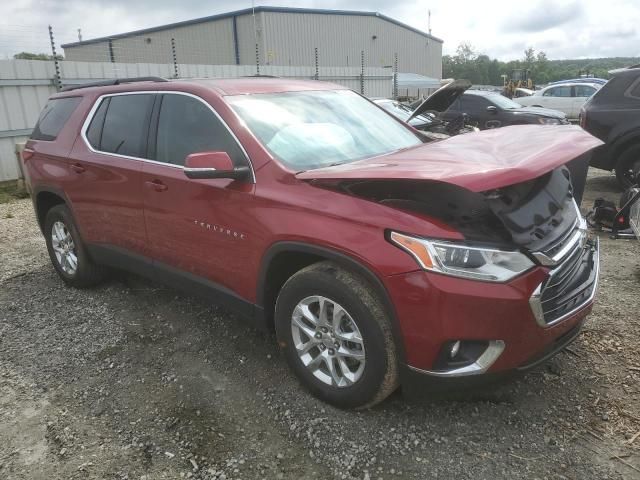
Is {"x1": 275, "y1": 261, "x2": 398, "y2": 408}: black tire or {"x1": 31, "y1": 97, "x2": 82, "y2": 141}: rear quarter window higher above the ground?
{"x1": 31, "y1": 97, "x2": 82, "y2": 141}: rear quarter window

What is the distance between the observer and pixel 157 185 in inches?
135

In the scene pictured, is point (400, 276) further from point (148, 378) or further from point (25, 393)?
point (25, 393)

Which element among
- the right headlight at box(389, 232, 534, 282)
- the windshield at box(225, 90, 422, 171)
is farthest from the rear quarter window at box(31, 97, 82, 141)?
the right headlight at box(389, 232, 534, 282)

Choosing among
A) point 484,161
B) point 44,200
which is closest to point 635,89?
point 484,161

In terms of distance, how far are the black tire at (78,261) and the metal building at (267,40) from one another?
28.1 m

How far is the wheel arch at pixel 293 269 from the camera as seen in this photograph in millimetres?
2408

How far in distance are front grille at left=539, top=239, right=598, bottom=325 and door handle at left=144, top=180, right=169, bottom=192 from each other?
2370 mm

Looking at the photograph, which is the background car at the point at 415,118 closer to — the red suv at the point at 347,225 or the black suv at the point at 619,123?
the black suv at the point at 619,123

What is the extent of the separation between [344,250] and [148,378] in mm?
1611

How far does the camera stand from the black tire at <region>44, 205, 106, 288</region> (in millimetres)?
4422

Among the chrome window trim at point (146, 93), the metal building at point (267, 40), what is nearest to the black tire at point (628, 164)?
the chrome window trim at point (146, 93)

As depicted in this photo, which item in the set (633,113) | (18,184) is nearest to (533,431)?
(633,113)

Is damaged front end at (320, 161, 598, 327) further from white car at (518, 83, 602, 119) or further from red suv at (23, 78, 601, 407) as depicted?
white car at (518, 83, 602, 119)

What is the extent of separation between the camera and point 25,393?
3.11 m
